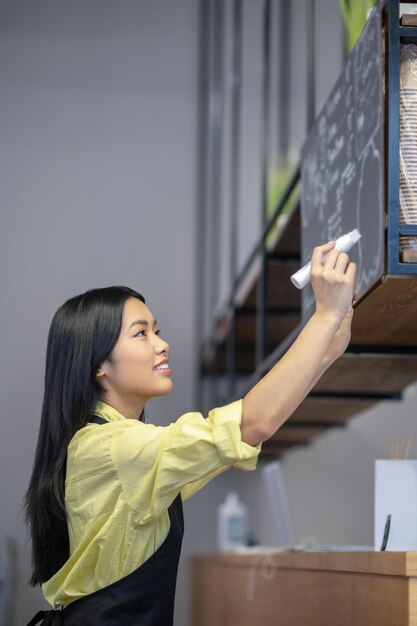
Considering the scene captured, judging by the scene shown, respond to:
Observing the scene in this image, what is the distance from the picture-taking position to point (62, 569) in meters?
1.58

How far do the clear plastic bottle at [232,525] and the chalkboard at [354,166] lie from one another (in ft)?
8.43

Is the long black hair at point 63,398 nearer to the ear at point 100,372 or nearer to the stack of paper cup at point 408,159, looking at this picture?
the ear at point 100,372

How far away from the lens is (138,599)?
1551 mm

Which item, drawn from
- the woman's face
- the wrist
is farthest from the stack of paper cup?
the woman's face

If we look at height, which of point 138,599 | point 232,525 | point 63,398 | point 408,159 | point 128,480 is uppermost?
point 408,159

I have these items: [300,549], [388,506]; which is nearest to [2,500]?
[300,549]

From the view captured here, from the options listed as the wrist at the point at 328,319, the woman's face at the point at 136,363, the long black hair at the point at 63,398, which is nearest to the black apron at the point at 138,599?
the long black hair at the point at 63,398

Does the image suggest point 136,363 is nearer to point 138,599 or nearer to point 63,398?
point 63,398

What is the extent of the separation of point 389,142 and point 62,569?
2.62ft

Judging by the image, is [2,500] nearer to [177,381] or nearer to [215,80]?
[177,381]

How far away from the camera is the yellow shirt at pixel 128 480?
4.65 feet

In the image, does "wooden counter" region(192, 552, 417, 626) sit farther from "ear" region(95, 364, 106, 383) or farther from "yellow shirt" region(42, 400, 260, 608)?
"ear" region(95, 364, 106, 383)

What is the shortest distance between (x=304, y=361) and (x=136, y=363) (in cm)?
31

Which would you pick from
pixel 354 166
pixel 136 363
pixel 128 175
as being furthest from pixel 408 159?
pixel 128 175
